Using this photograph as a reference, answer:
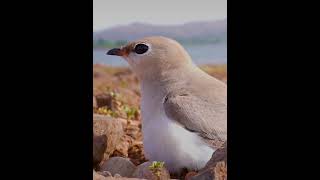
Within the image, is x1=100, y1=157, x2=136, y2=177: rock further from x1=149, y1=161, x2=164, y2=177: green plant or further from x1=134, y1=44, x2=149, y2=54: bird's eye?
x1=134, y1=44, x2=149, y2=54: bird's eye

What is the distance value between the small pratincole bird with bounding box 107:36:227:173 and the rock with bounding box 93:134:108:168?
441 millimetres

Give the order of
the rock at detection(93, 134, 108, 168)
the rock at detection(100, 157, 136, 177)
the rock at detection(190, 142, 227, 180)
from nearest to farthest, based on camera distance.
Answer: the rock at detection(190, 142, 227, 180) < the rock at detection(100, 157, 136, 177) < the rock at detection(93, 134, 108, 168)

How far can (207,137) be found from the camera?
3.70 m

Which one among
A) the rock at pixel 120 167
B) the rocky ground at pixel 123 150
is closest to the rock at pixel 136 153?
the rocky ground at pixel 123 150

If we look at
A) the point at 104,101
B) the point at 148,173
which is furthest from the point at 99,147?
the point at 104,101

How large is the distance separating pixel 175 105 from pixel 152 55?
47 centimetres

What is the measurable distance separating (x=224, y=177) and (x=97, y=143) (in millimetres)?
1505

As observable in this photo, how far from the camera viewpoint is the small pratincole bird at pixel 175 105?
369 cm

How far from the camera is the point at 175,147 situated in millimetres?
3672

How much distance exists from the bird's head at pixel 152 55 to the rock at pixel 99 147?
576 millimetres

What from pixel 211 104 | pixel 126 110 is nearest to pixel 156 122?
pixel 211 104

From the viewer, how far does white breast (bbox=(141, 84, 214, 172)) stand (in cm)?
368

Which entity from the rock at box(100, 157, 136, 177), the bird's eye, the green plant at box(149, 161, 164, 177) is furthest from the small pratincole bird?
the green plant at box(149, 161, 164, 177)
